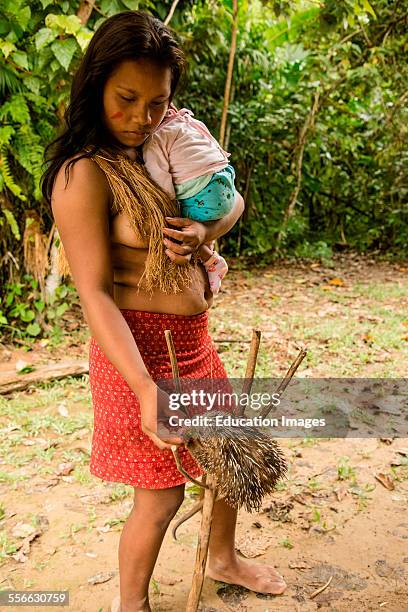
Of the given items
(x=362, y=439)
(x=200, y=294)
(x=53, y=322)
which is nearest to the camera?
(x=200, y=294)

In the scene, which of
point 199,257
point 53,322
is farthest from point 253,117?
point 199,257

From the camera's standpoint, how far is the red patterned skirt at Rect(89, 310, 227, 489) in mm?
1684

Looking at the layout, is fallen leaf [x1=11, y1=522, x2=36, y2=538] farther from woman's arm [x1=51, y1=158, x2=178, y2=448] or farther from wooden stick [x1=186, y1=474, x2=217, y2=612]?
woman's arm [x1=51, y1=158, x2=178, y2=448]

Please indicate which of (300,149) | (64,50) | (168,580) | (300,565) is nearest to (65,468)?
(168,580)

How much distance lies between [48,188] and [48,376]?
97.8 inches

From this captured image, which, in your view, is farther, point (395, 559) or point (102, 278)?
point (395, 559)

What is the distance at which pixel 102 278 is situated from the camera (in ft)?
5.02

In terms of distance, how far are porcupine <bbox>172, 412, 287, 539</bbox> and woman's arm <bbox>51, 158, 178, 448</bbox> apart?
151 mm

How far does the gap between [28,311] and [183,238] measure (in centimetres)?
306

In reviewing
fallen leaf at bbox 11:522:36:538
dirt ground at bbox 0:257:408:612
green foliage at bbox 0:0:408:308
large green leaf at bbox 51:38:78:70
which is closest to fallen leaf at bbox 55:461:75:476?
dirt ground at bbox 0:257:408:612

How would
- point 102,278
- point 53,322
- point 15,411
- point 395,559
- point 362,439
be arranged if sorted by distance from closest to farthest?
1. point 102,278
2. point 395,559
3. point 362,439
4. point 15,411
5. point 53,322

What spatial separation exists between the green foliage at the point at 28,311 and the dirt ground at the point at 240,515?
15 centimetres

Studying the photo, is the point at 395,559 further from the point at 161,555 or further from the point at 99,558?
the point at 99,558

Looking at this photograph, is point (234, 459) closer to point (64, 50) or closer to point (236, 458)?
point (236, 458)
